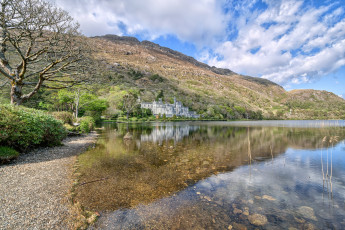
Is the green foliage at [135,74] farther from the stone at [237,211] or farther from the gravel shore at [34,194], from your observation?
the stone at [237,211]

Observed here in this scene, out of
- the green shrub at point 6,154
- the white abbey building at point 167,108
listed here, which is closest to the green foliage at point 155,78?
the white abbey building at point 167,108

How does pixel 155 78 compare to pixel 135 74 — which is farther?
pixel 155 78

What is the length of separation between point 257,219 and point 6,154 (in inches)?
406

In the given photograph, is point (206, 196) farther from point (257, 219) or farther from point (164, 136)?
point (164, 136)

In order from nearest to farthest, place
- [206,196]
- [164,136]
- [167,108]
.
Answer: [206,196] → [164,136] → [167,108]

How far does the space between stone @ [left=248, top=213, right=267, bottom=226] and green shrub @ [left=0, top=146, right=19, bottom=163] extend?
994 centimetres

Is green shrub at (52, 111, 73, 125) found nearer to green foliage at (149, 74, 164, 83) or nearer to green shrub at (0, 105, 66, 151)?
green shrub at (0, 105, 66, 151)

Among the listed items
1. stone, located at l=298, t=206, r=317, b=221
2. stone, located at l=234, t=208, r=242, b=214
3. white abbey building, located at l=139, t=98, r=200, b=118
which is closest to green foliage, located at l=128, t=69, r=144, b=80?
white abbey building, located at l=139, t=98, r=200, b=118

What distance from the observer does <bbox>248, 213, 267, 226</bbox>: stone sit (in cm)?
447

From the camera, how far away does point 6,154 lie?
23.6 feet

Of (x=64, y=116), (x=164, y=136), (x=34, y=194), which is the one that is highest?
(x=64, y=116)

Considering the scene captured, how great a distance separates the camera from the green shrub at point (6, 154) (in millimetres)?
6987

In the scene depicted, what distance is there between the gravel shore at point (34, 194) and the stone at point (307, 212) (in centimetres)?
669

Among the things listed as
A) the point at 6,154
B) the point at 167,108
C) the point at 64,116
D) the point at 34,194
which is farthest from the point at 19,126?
the point at 167,108
